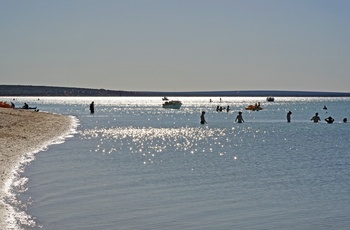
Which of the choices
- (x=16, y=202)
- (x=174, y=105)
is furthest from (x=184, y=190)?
(x=174, y=105)

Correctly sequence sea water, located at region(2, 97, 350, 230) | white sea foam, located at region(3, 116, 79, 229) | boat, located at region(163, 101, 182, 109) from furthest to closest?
1. boat, located at region(163, 101, 182, 109)
2. sea water, located at region(2, 97, 350, 230)
3. white sea foam, located at region(3, 116, 79, 229)

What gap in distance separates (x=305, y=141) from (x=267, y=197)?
94.7 ft

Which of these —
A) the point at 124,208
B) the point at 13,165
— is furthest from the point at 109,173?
the point at 124,208

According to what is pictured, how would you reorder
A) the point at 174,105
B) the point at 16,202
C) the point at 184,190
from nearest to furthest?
the point at 16,202 < the point at 184,190 < the point at 174,105

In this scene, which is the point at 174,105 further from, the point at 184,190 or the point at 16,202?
the point at 16,202

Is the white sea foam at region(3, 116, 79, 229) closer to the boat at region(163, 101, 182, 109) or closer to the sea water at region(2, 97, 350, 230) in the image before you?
the sea water at region(2, 97, 350, 230)

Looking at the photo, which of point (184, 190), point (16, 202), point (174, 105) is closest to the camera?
point (16, 202)

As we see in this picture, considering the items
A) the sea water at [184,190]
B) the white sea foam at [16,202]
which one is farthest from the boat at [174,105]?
the white sea foam at [16,202]

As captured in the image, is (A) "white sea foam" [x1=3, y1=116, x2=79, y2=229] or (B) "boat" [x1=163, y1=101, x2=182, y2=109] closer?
(A) "white sea foam" [x1=3, y1=116, x2=79, y2=229]

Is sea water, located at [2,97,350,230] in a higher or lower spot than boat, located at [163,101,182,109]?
higher

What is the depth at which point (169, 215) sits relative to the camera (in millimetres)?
16125

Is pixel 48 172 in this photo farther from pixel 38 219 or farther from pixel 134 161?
pixel 38 219

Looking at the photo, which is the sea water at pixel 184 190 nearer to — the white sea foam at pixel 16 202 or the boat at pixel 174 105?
the white sea foam at pixel 16 202

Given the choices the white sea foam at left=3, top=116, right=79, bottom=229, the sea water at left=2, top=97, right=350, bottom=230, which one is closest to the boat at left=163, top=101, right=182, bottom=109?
the sea water at left=2, top=97, right=350, bottom=230
